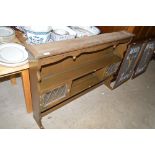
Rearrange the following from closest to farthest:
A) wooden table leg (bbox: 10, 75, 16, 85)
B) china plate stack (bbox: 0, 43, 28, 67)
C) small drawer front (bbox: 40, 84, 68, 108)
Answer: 1. china plate stack (bbox: 0, 43, 28, 67)
2. small drawer front (bbox: 40, 84, 68, 108)
3. wooden table leg (bbox: 10, 75, 16, 85)

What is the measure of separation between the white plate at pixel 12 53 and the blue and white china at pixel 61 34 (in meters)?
0.28

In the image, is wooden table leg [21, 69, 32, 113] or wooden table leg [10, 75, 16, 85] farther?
wooden table leg [10, 75, 16, 85]

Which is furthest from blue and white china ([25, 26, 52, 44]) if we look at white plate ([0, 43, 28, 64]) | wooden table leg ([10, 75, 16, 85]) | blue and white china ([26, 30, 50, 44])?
wooden table leg ([10, 75, 16, 85])

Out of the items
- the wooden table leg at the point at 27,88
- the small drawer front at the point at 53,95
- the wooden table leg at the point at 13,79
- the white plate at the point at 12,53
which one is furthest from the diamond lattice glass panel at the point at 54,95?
the wooden table leg at the point at 13,79

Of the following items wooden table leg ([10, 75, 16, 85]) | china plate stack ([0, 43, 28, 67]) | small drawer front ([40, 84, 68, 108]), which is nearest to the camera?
china plate stack ([0, 43, 28, 67])

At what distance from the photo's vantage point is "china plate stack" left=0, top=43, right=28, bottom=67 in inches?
45.0

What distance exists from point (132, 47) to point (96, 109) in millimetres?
840

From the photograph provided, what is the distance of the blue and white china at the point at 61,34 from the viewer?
1.32 meters

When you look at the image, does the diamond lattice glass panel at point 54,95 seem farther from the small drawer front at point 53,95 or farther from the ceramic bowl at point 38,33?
the ceramic bowl at point 38,33

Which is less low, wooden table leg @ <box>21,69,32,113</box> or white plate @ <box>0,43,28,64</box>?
white plate @ <box>0,43,28,64</box>

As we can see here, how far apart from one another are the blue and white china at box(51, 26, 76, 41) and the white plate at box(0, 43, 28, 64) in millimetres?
282

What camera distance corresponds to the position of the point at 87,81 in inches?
71.8

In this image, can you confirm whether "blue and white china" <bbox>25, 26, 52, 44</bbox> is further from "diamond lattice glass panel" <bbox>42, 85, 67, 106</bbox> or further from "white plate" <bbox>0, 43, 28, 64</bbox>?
"diamond lattice glass panel" <bbox>42, 85, 67, 106</bbox>

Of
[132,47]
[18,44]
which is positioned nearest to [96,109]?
[132,47]
